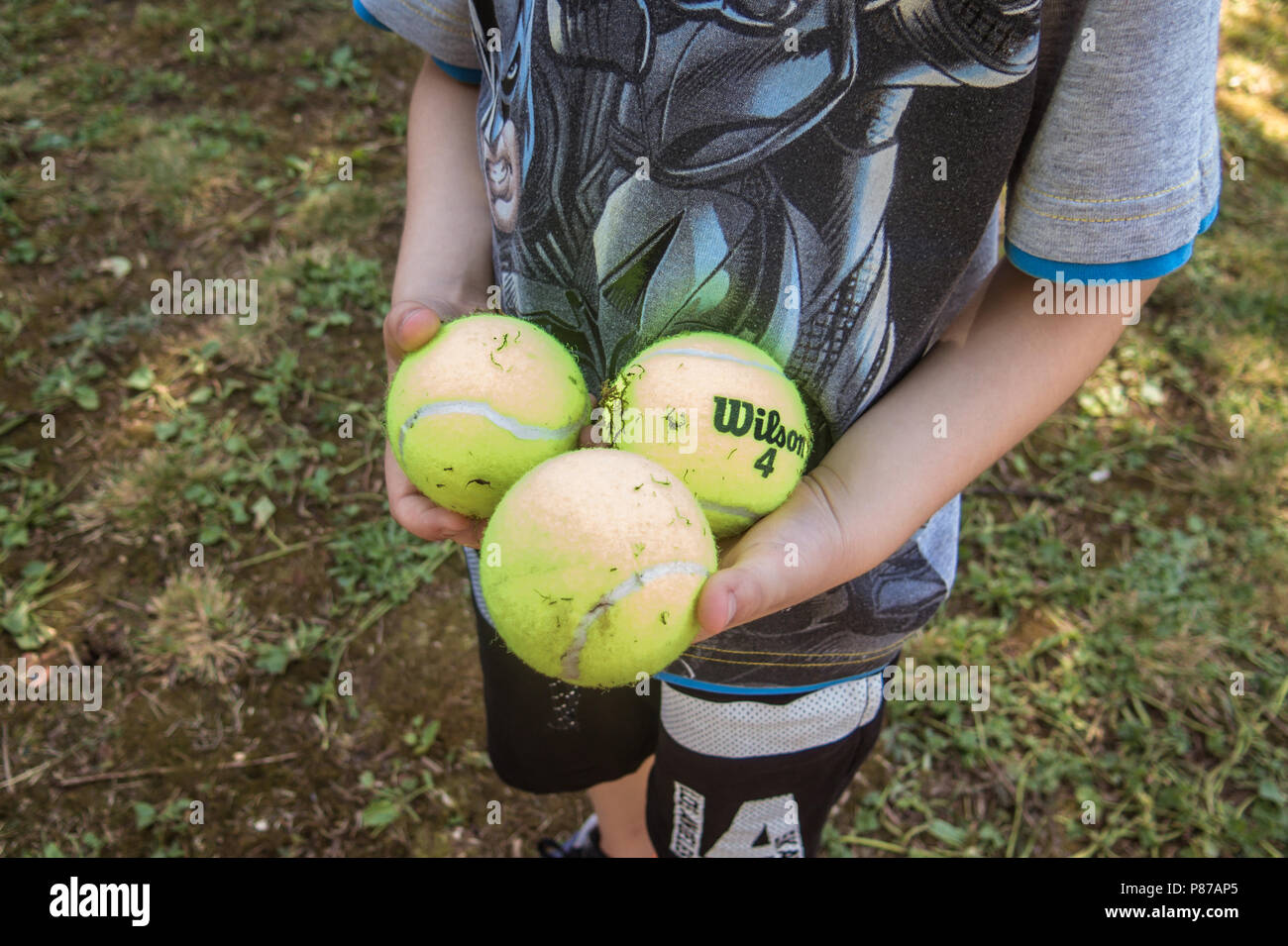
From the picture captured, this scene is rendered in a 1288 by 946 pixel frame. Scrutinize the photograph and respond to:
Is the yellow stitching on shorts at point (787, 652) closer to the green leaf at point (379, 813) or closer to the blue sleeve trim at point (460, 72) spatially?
the blue sleeve trim at point (460, 72)

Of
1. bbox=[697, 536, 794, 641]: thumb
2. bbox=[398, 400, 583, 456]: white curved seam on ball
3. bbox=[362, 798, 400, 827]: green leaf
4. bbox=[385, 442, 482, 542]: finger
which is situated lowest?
bbox=[362, 798, 400, 827]: green leaf

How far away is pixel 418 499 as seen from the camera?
139cm

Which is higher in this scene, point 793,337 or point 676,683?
point 793,337

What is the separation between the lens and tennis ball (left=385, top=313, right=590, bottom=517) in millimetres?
1280

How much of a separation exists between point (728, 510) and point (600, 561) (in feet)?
0.85

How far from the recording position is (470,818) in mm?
2664

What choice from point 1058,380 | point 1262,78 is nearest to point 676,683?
point 1058,380

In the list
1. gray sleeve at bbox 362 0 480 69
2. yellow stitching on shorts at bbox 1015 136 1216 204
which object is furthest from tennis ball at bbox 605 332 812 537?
gray sleeve at bbox 362 0 480 69

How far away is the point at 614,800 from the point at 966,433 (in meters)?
1.41

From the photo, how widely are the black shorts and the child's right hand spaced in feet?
1.17

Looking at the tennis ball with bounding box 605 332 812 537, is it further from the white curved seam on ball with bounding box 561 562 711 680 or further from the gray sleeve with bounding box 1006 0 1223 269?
the gray sleeve with bounding box 1006 0 1223 269

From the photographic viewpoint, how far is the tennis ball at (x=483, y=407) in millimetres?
1280

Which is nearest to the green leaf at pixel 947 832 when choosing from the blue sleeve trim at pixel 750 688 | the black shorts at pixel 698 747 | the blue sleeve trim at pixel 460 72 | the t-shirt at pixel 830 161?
the black shorts at pixel 698 747

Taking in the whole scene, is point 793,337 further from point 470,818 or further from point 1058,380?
point 470,818
